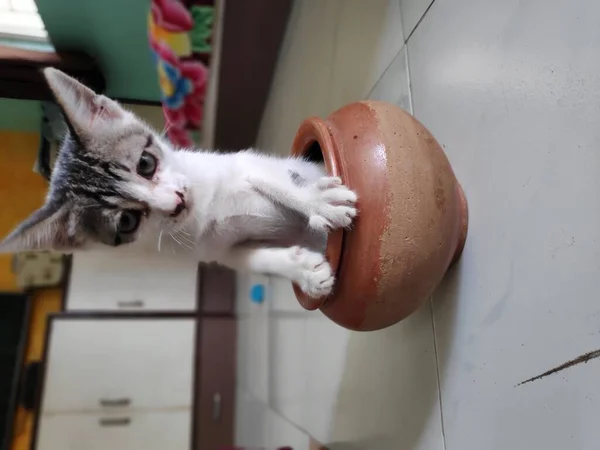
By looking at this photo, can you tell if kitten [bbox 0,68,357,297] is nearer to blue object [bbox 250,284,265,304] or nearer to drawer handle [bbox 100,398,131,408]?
blue object [bbox 250,284,265,304]

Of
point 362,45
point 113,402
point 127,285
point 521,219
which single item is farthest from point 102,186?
point 113,402

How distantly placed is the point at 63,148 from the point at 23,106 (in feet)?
0.73

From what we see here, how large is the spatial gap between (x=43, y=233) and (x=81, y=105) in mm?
229

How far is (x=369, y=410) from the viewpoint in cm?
82

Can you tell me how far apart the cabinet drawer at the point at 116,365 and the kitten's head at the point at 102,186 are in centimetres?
199

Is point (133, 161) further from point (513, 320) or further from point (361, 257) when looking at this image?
point (513, 320)

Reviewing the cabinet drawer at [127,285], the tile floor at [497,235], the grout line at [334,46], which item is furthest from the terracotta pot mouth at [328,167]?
the cabinet drawer at [127,285]

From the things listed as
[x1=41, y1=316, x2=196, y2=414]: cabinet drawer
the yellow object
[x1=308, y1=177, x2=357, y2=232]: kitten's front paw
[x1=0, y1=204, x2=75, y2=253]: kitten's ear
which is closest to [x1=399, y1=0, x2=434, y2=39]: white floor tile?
[x1=308, y1=177, x2=357, y2=232]: kitten's front paw

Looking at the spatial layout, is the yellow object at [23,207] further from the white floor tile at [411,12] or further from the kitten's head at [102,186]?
the white floor tile at [411,12]

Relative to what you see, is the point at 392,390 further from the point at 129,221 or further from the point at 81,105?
the point at 81,105

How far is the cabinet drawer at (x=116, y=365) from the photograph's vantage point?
8.55ft

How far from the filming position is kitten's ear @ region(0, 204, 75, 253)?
76cm

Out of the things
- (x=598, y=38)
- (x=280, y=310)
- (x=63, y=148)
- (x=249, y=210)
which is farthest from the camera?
(x=280, y=310)

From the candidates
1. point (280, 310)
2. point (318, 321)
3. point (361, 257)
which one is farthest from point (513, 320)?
point (280, 310)
